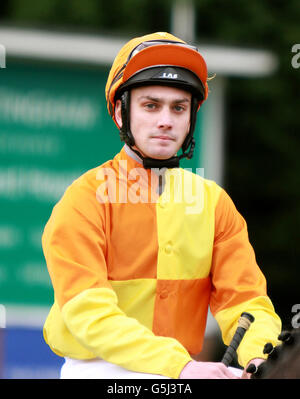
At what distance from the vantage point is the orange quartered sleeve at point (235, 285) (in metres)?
1.69

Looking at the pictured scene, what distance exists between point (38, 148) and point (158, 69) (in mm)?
2862

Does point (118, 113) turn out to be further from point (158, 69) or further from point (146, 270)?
point (146, 270)

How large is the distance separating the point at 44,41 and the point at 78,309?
109 inches

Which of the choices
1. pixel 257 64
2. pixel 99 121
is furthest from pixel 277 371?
pixel 257 64

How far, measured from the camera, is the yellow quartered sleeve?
148 cm

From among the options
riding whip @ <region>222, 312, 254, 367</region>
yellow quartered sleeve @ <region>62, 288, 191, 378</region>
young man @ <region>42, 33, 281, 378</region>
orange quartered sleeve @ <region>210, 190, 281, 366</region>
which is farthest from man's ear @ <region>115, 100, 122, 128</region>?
riding whip @ <region>222, 312, 254, 367</region>

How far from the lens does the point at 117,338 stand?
150 centimetres

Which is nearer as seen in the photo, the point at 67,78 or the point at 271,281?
the point at 67,78

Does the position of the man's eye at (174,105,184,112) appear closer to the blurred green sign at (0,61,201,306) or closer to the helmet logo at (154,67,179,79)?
the helmet logo at (154,67,179,79)

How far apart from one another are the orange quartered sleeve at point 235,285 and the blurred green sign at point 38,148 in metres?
2.30

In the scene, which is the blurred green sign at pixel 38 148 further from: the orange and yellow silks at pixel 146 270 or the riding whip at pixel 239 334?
the riding whip at pixel 239 334

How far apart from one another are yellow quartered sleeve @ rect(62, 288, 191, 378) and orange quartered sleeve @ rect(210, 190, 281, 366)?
0.23 m
